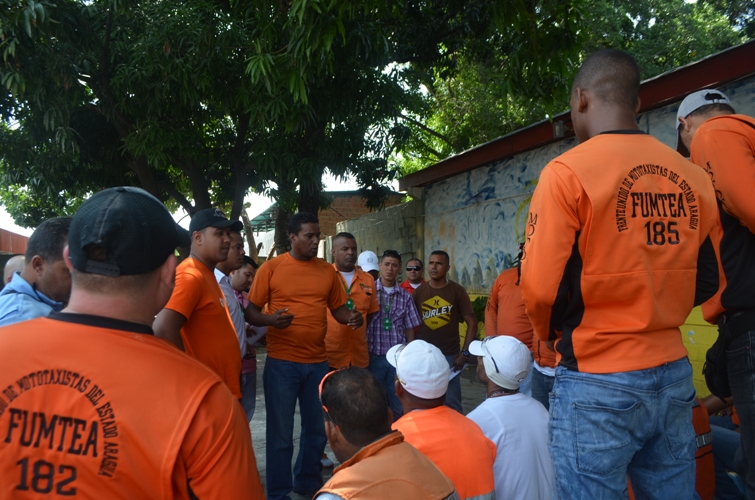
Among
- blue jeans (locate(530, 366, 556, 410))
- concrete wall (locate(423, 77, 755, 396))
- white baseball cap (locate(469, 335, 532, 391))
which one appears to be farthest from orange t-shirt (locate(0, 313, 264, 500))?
concrete wall (locate(423, 77, 755, 396))

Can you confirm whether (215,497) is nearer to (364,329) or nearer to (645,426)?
(645,426)

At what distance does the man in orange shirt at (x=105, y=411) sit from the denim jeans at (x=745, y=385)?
6.33ft

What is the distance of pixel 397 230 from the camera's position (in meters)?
13.2

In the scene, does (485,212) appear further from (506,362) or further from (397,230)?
(506,362)

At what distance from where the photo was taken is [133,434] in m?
1.32

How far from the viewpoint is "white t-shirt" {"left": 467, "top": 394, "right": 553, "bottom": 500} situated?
279cm

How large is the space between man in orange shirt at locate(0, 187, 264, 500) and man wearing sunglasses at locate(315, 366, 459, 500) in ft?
1.43

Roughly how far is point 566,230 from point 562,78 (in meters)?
3.36

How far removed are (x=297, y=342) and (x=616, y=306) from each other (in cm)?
314

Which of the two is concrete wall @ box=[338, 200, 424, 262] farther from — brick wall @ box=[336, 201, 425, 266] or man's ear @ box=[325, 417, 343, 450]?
man's ear @ box=[325, 417, 343, 450]

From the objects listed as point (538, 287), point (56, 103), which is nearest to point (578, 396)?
point (538, 287)

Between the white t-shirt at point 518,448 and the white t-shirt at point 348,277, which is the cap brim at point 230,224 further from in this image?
the white t-shirt at point 348,277

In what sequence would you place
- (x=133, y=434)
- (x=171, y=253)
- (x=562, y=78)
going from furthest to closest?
(x=562, y=78) → (x=171, y=253) → (x=133, y=434)

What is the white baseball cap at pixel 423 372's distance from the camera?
2848mm
